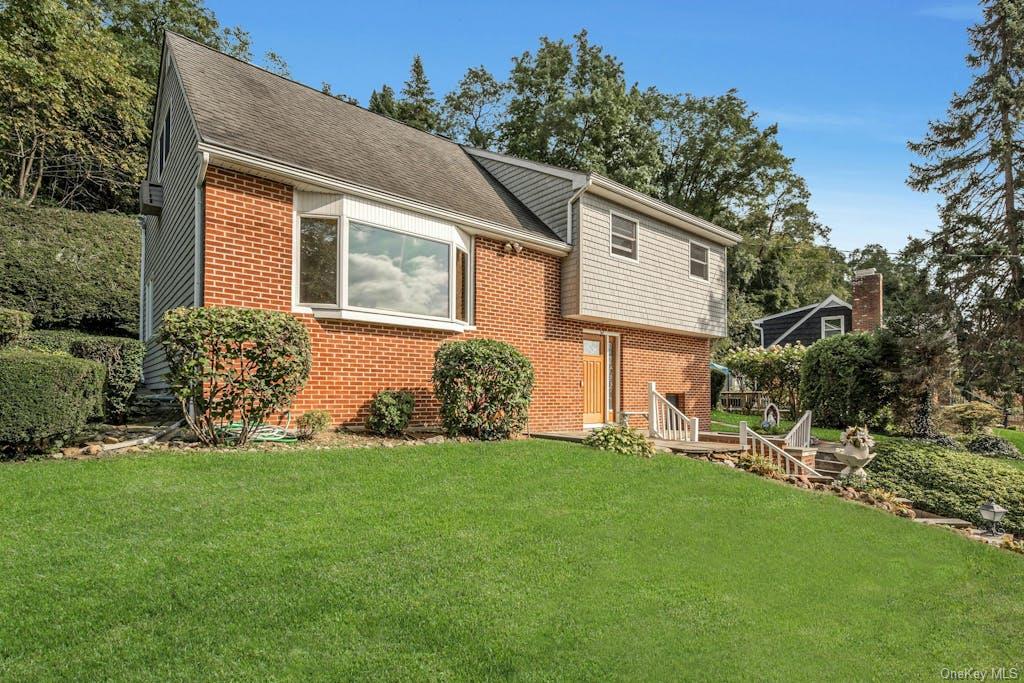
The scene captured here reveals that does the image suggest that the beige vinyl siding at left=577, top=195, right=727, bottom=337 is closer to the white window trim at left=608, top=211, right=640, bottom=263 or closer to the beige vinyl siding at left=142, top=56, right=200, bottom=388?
the white window trim at left=608, top=211, right=640, bottom=263

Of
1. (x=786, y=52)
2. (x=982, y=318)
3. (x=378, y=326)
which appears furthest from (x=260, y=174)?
(x=982, y=318)

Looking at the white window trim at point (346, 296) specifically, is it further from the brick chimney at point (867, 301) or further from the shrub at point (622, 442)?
the brick chimney at point (867, 301)

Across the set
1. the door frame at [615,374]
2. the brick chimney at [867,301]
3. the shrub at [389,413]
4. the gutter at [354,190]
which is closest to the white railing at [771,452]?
the door frame at [615,374]

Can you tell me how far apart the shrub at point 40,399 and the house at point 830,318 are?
23.4 metres

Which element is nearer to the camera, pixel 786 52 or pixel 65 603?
pixel 65 603

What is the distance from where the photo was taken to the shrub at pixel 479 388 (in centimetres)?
884

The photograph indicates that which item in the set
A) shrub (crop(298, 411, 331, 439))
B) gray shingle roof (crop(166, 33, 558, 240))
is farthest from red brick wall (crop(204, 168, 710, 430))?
gray shingle roof (crop(166, 33, 558, 240))

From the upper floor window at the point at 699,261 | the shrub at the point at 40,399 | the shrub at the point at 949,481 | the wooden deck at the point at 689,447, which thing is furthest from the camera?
the upper floor window at the point at 699,261

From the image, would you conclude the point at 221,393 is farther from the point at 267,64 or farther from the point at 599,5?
the point at 267,64

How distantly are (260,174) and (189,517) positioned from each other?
541 centimetres

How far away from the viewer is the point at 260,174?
27.9 ft

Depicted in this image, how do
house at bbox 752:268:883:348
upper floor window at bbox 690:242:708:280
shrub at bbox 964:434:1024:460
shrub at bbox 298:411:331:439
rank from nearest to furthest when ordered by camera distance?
shrub at bbox 298:411:331:439 < shrub at bbox 964:434:1024:460 < upper floor window at bbox 690:242:708:280 < house at bbox 752:268:883:348

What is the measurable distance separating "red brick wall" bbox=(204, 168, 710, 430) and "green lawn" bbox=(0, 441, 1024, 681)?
2428mm

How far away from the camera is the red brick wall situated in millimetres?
8250
